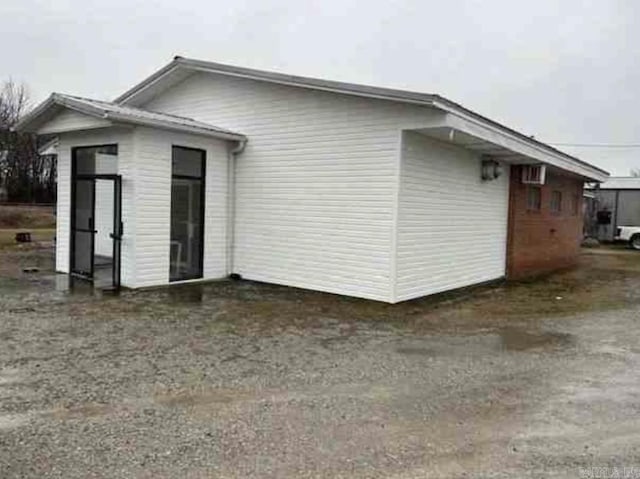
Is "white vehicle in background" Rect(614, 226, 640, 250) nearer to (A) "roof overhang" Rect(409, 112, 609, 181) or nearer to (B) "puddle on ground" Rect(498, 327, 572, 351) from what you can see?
(A) "roof overhang" Rect(409, 112, 609, 181)

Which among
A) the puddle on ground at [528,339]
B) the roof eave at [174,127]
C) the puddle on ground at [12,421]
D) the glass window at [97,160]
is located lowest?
the puddle on ground at [12,421]

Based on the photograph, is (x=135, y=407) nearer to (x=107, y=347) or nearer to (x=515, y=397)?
(x=107, y=347)

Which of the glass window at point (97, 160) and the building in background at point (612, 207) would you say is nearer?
the glass window at point (97, 160)

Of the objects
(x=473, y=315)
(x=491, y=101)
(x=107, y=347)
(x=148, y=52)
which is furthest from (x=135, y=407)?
(x=491, y=101)

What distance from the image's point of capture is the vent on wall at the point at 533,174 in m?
13.4

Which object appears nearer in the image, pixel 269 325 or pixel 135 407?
pixel 135 407

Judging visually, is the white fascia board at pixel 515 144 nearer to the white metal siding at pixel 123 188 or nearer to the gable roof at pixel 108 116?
the gable roof at pixel 108 116

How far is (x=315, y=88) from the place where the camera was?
9875mm

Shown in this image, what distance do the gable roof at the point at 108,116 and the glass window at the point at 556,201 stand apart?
29.1ft

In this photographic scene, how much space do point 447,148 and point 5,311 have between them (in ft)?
24.2

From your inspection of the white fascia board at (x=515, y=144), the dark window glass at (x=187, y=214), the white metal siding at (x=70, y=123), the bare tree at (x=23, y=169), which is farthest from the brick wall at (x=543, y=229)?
the bare tree at (x=23, y=169)

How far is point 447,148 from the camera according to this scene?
1055 cm

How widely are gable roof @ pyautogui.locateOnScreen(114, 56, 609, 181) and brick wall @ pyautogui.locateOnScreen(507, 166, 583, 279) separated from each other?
107 centimetres

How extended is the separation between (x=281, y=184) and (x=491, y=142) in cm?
372
